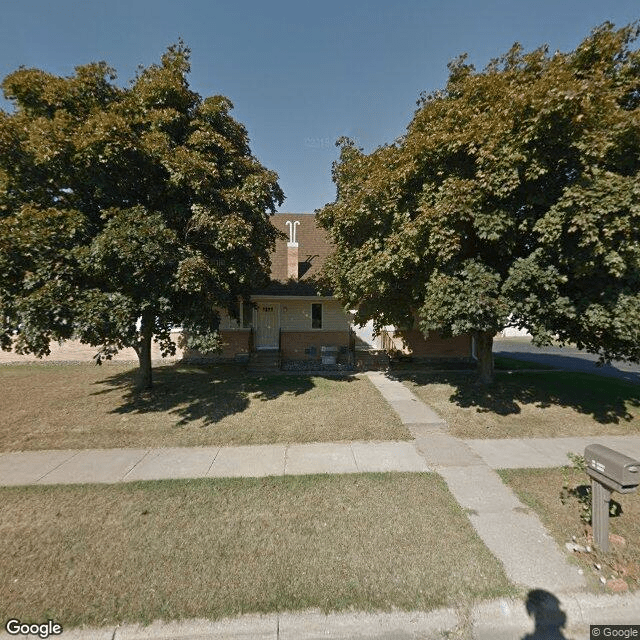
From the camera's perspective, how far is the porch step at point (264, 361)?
42.2 feet

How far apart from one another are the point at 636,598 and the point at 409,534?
6.68ft

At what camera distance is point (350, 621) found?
270 cm

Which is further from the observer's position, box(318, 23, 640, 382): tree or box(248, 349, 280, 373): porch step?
box(248, 349, 280, 373): porch step

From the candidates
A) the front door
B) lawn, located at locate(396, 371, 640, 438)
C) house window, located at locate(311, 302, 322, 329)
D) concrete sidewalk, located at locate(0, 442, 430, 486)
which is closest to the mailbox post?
concrete sidewalk, located at locate(0, 442, 430, 486)

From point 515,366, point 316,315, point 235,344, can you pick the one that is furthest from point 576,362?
point 235,344

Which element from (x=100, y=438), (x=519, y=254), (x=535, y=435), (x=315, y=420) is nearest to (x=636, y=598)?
(x=535, y=435)

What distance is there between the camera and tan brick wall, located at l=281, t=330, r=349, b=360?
47.9 feet

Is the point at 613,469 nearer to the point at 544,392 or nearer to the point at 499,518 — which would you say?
the point at 499,518

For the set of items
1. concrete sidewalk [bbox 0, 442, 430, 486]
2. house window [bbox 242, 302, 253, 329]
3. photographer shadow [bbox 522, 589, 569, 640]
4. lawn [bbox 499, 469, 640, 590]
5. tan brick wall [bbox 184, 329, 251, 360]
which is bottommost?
photographer shadow [bbox 522, 589, 569, 640]

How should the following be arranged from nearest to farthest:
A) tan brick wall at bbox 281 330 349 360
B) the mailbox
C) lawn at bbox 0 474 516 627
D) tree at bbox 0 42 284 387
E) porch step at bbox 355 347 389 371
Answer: lawn at bbox 0 474 516 627, the mailbox, tree at bbox 0 42 284 387, porch step at bbox 355 347 389 371, tan brick wall at bbox 281 330 349 360

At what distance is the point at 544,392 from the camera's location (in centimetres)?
959

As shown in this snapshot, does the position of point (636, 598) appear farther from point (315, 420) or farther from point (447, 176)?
point (447, 176)

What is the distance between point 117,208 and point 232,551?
680 centimetres

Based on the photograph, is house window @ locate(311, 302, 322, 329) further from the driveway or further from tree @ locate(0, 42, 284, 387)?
the driveway
